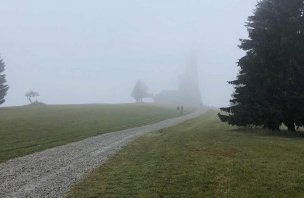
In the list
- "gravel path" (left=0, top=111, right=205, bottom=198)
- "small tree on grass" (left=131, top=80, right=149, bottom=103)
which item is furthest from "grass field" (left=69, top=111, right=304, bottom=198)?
"small tree on grass" (left=131, top=80, right=149, bottom=103)

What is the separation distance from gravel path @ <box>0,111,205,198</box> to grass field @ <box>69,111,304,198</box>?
88 centimetres

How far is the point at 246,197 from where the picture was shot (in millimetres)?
14008

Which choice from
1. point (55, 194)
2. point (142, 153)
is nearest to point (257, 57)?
point (142, 153)

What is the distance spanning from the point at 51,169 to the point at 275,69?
22.5 m

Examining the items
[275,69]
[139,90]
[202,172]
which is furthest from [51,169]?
[139,90]

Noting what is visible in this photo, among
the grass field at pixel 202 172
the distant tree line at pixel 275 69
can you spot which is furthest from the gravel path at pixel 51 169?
the distant tree line at pixel 275 69

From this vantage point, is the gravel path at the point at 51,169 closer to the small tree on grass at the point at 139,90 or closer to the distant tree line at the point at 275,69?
the distant tree line at the point at 275,69

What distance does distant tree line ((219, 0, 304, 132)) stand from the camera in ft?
105

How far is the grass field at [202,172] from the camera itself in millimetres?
14953

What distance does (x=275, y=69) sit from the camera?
34594mm

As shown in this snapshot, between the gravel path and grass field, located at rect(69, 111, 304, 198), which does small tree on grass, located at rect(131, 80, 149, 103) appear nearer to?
the gravel path

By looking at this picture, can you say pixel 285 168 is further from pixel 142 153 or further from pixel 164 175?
pixel 142 153

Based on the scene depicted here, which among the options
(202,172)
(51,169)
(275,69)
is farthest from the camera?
(275,69)

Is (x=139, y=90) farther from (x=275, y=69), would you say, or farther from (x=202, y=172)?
(x=202, y=172)
